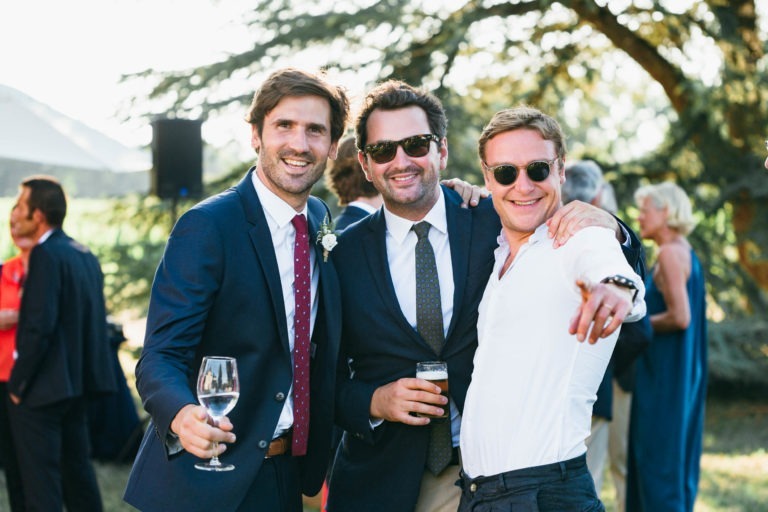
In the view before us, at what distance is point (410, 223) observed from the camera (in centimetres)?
331

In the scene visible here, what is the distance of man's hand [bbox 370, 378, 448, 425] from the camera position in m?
2.88

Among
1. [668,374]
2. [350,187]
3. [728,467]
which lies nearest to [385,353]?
[350,187]

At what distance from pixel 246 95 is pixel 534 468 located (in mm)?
6604

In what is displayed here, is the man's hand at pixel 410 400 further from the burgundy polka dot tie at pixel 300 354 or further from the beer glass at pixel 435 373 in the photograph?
the burgundy polka dot tie at pixel 300 354

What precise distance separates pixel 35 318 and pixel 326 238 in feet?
9.97

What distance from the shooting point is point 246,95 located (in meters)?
8.56

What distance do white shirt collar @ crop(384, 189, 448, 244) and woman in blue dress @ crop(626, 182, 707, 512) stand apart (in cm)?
274

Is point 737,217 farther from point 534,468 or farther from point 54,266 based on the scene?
point 534,468

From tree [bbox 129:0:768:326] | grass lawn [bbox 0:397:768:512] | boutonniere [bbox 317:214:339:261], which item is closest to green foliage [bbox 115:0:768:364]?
tree [bbox 129:0:768:326]

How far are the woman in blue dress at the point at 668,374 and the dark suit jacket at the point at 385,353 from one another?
2.74 m

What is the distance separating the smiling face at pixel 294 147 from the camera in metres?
3.14

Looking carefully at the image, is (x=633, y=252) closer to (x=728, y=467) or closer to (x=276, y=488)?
(x=276, y=488)

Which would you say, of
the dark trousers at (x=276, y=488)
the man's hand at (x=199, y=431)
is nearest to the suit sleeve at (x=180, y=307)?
the man's hand at (x=199, y=431)

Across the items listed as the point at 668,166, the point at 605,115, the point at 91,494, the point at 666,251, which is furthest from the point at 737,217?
Answer: the point at 91,494
